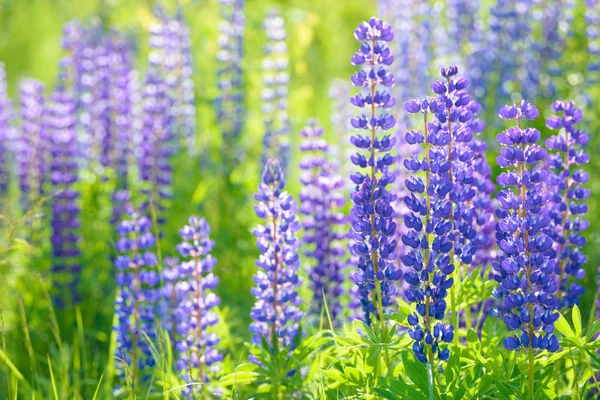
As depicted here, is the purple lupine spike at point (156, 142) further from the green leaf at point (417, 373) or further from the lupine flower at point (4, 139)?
the green leaf at point (417, 373)

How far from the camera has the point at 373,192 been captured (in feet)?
8.76

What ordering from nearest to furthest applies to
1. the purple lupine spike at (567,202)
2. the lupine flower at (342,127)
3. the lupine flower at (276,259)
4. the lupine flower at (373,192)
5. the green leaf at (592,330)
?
1. the green leaf at (592,330)
2. the lupine flower at (373,192)
3. the purple lupine spike at (567,202)
4. the lupine flower at (276,259)
5. the lupine flower at (342,127)

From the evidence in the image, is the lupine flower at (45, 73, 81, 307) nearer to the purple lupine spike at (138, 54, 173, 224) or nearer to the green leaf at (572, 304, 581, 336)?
the purple lupine spike at (138, 54, 173, 224)

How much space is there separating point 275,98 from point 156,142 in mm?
1129

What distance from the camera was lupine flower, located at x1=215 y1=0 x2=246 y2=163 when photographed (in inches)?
237

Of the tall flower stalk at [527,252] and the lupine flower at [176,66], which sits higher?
the lupine flower at [176,66]

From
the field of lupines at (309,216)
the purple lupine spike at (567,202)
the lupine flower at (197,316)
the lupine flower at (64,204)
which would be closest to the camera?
the field of lupines at (309,216)

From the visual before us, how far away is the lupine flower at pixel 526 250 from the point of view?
96.5 inches

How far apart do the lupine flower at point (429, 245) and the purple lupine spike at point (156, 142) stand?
2.88 m

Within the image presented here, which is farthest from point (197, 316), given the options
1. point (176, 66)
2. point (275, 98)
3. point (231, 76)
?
point (176, 66)

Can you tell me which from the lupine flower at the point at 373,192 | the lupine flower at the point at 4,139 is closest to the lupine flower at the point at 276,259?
the lupine flower at the point at 373,192

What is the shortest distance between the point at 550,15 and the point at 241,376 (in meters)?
4.48

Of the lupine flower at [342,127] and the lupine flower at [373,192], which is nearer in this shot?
the lupine flower at [373,192]

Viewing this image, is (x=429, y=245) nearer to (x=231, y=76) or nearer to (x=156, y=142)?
(x=156, y=142)
